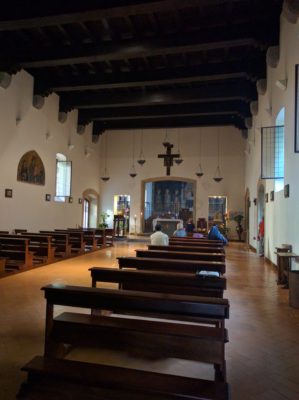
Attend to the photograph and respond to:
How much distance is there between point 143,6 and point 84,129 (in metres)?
8.57

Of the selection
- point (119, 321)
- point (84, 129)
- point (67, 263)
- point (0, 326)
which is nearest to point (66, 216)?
point (84, 129)

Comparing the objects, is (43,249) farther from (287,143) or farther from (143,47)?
(287,143)

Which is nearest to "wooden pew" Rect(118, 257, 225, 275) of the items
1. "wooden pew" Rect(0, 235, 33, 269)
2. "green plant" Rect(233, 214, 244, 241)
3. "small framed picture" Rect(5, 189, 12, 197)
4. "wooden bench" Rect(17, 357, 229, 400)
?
"wooden bench" Rect(17, 357, 229, 400)

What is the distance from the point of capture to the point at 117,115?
1288cm

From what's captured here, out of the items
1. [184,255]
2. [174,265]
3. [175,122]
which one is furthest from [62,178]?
[174,265]

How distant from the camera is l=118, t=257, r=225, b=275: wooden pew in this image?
3.94 metres

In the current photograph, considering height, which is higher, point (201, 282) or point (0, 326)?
point (201, 282)

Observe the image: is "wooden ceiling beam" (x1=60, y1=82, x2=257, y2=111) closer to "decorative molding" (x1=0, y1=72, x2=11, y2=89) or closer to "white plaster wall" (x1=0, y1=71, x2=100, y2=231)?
"white plaster wall" (x1=0, y1=71, x2=100, y2=231)

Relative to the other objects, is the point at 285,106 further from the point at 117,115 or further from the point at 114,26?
the point at 117,115

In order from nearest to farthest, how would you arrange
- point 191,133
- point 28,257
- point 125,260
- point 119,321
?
point 119,321 → point 125,260 → point 28,257 → point 191,133

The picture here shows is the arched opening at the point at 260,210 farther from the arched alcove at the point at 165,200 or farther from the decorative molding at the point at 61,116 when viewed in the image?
the decorative molding at the point at 61,116

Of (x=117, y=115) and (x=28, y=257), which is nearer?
(x=28, y=257)

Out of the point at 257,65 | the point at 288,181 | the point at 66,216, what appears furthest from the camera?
the point at 66,216

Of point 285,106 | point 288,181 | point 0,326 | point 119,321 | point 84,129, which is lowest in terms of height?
point 0,326
